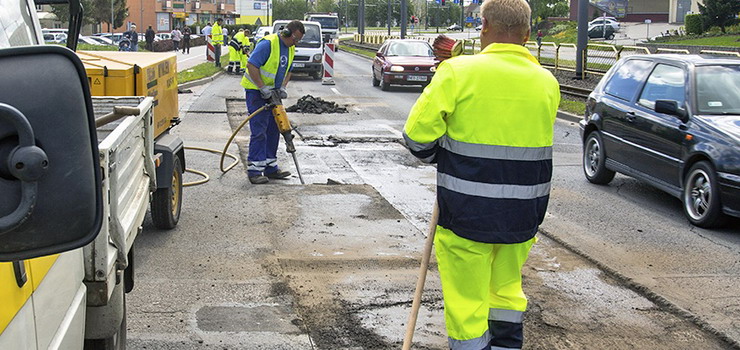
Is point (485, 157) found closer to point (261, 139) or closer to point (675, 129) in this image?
Result: point (675, 129)

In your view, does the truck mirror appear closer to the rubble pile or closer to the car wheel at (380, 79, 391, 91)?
the rubble pile

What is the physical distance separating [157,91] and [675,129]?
16.5 ft

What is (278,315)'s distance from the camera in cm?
562

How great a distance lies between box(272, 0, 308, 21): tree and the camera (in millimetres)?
134250

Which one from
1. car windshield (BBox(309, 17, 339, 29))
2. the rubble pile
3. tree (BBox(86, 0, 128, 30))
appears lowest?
the rubble pile

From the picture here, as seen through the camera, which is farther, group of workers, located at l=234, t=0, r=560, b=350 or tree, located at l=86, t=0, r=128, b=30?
tree, located at l=86, t=0, r=128, b=30

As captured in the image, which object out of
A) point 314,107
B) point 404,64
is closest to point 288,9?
point 404,64

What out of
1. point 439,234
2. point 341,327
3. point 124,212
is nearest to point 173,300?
point 341,327

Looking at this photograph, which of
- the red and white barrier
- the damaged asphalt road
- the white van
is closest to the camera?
the damaged asphalt road

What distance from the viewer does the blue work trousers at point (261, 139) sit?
34.1 ft

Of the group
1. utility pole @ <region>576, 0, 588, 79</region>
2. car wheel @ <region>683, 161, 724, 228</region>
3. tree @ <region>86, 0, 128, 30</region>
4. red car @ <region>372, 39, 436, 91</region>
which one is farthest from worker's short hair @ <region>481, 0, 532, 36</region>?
tree @ <region>86, 0, 128, 30</region>

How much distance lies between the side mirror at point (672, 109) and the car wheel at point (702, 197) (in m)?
0.54

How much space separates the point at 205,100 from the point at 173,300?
52.0ft

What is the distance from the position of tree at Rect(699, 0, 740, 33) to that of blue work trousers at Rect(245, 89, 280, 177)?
42.2 metres
